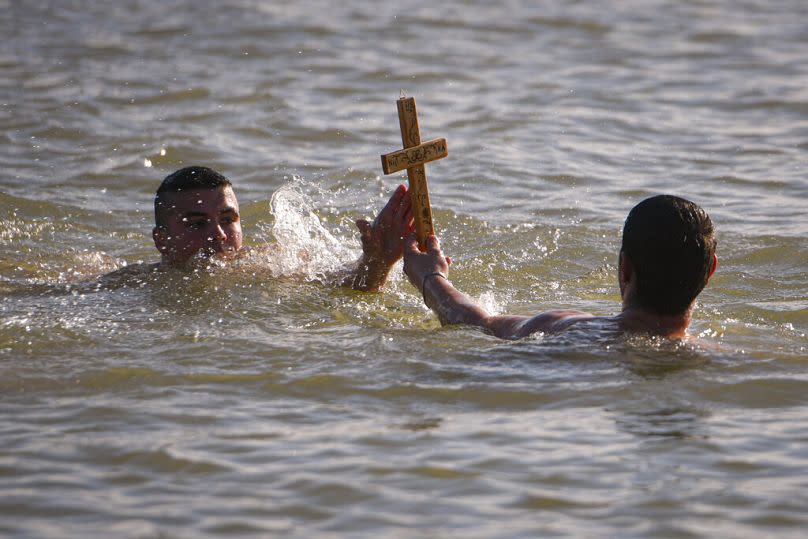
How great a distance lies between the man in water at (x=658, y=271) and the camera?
5695 mm

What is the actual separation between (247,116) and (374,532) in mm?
9271

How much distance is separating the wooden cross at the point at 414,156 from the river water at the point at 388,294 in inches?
27.6

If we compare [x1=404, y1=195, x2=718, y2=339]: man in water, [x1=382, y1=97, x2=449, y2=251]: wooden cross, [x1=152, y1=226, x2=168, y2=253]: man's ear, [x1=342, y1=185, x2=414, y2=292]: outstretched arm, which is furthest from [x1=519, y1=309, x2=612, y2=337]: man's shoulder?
[x1=152, y1=226, x2=168, y2=253]: man's ear

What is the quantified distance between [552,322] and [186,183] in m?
2.78

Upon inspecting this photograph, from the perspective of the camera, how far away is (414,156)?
6305 millimetres

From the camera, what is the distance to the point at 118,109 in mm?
13344

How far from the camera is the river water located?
15.2ft

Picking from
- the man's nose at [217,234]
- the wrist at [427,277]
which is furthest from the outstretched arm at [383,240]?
the man's nose at [217,234]

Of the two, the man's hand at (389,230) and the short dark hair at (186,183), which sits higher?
the short dark hair at (186,183)

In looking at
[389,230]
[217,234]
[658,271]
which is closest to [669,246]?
[658,271]

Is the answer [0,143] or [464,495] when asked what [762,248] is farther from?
[0,143]

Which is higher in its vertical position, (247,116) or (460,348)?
(247,116)

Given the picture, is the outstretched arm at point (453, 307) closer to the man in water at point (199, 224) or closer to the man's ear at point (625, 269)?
the man's ear at point (625, 269)

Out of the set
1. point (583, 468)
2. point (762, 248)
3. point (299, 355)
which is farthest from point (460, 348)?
point (762, 248)
